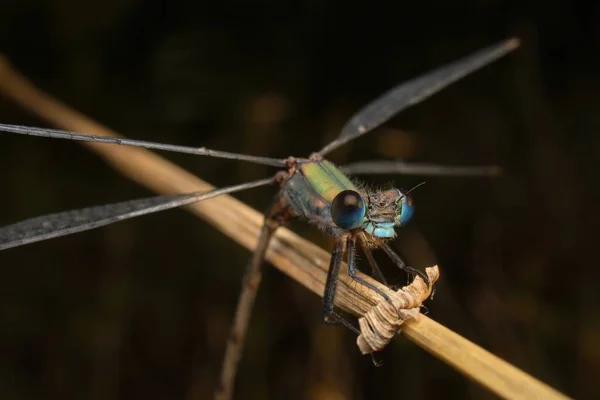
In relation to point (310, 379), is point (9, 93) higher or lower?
higher

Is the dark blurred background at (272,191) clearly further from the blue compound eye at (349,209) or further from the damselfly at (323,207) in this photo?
the blue compound eye at (349,209)

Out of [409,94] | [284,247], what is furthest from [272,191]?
[284,247]

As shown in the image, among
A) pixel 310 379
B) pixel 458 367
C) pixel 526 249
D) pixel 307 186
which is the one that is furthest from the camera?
pixel 526 249

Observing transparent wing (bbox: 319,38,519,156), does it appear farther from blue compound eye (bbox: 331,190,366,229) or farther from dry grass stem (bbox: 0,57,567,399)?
blue compound eye (bbox: 331,190,366,229)

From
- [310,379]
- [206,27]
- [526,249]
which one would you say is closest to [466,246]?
[526,249]

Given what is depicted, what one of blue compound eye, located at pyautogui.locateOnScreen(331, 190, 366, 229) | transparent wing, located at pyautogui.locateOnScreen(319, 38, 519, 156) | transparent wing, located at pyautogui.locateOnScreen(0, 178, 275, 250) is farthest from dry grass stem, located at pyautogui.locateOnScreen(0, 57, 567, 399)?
transparent wing, located at pyautogui.locateOnScreen(319, 38, 519, 156)

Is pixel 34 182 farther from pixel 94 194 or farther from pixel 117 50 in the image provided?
pixel 117 50

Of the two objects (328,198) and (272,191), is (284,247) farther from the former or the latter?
(272,191)

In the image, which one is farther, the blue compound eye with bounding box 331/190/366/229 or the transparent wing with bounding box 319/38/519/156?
the transparent wing with bounding box 319/38/519/156
